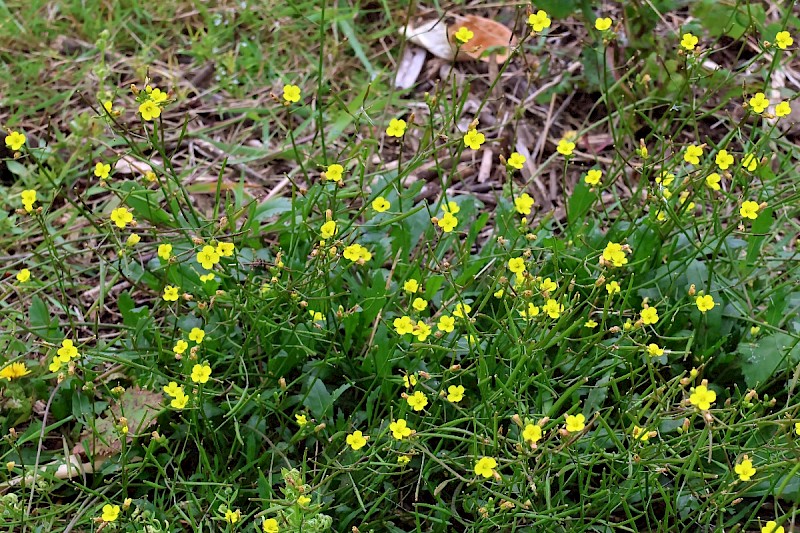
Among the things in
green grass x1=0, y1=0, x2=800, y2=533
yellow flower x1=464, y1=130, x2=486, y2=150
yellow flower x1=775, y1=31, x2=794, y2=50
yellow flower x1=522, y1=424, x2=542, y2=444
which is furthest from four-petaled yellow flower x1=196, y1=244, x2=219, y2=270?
yellow flower x1=775, y1=31, x2=794, y2=50

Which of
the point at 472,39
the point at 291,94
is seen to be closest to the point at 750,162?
the point at 291,94

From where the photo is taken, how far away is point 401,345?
7.49ft

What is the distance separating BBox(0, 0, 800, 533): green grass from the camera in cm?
192

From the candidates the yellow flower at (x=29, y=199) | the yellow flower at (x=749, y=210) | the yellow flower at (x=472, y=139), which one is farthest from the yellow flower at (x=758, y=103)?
the yellow flower at (x=29, y=199)

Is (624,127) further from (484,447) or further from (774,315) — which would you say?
(484,447)

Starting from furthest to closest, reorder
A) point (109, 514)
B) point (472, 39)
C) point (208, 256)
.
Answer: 1. point (472, 39)
2. point (208, 256)
3. point (109, 514)

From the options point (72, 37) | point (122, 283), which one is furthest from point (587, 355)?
point (72, 37)

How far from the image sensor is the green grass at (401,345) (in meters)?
1.92


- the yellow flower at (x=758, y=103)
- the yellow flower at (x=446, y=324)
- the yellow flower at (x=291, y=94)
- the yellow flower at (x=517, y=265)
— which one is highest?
the yellow flower at (x=291, y=94)

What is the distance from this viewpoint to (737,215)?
2311 millimetres

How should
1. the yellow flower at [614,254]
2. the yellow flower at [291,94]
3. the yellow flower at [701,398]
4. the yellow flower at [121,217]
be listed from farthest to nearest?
the yellow flower at [291,94]
the yellow flower at [121,217]
the yellow flower at [614,254]
the yellow flower at [701,398]

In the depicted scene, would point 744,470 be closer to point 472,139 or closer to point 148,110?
point 472,139

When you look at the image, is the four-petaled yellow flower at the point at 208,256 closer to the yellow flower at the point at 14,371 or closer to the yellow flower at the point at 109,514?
the yellow flower at the point at 109,514

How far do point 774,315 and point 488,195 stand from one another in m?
1.19
